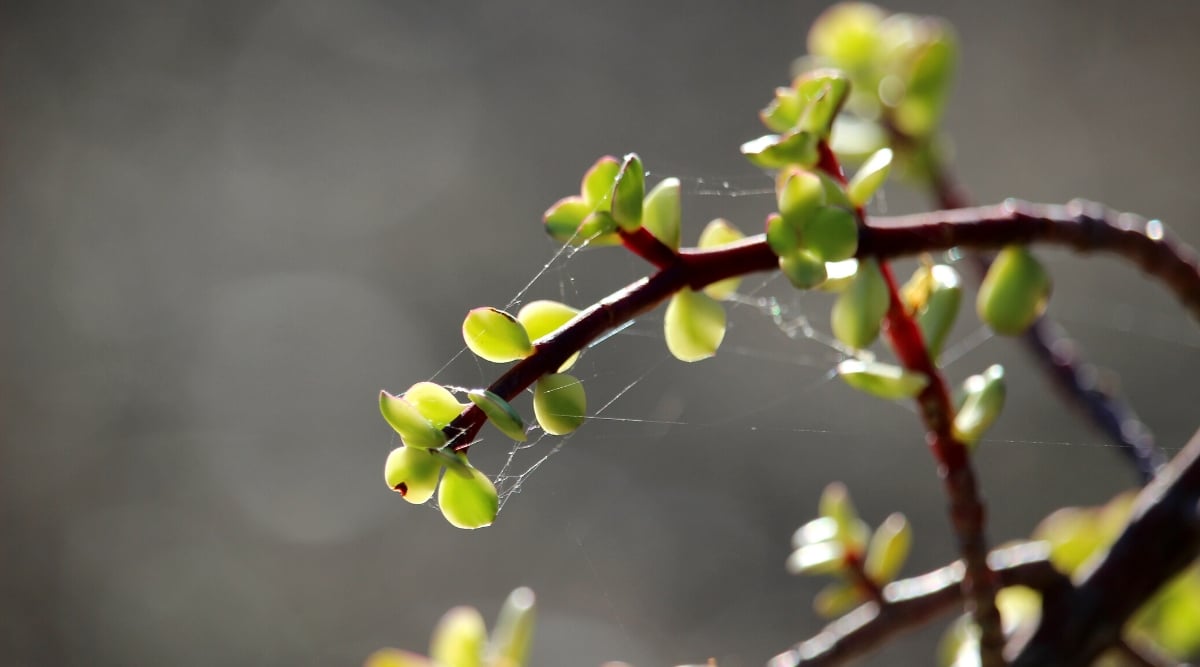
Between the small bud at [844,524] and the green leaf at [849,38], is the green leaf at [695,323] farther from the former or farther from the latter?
the green leaf at [849,38]

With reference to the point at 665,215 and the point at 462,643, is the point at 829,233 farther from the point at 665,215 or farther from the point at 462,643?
the point at 462,643

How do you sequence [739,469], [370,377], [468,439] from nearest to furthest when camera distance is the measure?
[468,439] < [739,469] < [370,377]

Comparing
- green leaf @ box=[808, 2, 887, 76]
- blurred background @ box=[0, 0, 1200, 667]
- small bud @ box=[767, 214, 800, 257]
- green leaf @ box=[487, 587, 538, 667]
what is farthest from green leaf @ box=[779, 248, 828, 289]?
blurred background @ box=[0, 0, 1200, 667]

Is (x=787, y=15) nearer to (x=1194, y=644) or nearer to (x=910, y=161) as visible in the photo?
(x=910, y=161)

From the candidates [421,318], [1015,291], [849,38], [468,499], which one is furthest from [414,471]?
[421,318]

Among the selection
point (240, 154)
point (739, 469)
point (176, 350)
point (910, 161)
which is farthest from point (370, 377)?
point (910, 161)

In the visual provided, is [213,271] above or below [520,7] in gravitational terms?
below
